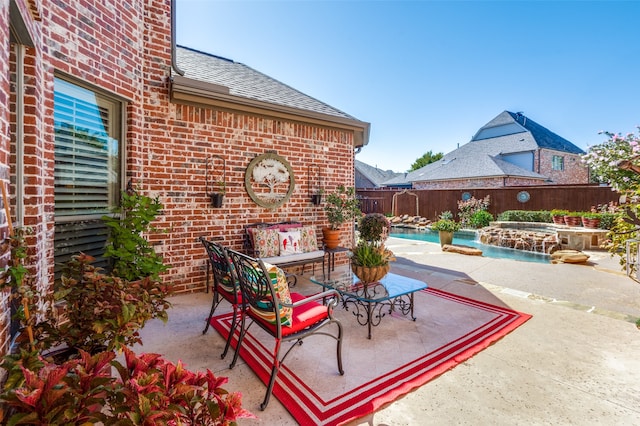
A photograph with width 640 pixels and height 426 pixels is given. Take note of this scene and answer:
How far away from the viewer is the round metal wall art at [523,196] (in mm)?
13781

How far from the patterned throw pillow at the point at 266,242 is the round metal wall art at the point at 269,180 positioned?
1.92 ft

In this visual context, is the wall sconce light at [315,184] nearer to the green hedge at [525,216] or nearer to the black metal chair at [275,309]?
the black metal chair at [275,309]

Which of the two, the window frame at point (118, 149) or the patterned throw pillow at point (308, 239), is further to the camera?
the patterned throw pillow at point (308, 239)

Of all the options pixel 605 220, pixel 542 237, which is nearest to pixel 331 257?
pixel 542 237

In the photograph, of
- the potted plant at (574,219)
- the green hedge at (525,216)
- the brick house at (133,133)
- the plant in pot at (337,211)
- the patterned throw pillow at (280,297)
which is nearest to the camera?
the patterned throw pillow at (280,297)

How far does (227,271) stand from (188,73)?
3814 mm

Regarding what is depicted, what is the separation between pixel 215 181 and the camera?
4738mm

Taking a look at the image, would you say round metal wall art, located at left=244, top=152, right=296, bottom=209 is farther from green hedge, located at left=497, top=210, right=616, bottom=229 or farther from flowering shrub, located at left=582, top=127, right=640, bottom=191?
green hedge, located at left=497, top=210, right=616, bottom=229

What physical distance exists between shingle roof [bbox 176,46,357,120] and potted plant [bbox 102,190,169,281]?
226 cm

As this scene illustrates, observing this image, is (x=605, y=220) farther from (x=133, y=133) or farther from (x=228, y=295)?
(x=133, y=133)

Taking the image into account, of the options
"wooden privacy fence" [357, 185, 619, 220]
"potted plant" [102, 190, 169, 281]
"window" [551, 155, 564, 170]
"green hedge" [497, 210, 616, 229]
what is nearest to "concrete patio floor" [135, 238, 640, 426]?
"potted plant" [102, 190, 169, 281]

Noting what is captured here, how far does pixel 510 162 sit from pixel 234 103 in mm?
23448

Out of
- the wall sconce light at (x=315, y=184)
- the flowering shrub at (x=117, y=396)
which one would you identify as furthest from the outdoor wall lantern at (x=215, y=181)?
the flowering shrub at (x=117, y=396)

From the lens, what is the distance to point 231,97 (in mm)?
4582
